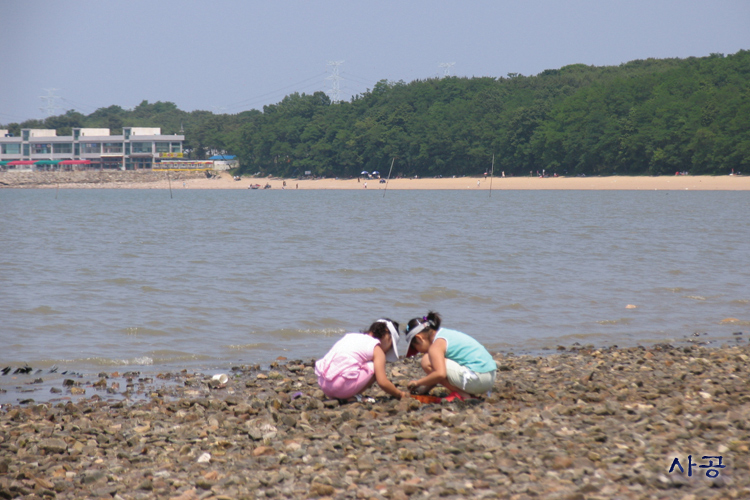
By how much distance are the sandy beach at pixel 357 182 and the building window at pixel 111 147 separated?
35.8 feet

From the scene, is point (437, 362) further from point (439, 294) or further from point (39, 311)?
point (39, 311)

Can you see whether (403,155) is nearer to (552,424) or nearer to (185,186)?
(185,186)

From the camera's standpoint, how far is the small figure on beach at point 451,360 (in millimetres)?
6004

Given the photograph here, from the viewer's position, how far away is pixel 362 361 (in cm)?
613

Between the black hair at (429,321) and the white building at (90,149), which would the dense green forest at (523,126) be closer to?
the white building at (90,149)

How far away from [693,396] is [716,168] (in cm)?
8225

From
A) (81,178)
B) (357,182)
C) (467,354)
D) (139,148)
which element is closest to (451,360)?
(467,354)

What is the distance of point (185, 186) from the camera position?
393 ft

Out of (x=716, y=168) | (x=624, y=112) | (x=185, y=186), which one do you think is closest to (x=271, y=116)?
(x=185, y=186)

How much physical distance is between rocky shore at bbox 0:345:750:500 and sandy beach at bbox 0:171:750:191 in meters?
75.8

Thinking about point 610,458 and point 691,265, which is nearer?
point 610,458

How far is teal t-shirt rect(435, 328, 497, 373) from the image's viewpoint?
6051 mm

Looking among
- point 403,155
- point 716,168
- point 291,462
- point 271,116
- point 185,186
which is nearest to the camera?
point 291,462

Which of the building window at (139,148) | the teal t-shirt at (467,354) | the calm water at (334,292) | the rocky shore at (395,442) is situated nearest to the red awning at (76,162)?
the building window at (139,148)
